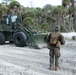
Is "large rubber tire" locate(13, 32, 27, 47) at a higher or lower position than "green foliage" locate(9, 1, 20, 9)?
lower

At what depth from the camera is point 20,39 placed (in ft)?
46.3

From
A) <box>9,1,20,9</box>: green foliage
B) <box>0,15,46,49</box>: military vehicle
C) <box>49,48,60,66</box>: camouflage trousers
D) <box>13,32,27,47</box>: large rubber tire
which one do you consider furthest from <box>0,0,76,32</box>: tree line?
<box>49,48,60,66</box>: camouflage trousers

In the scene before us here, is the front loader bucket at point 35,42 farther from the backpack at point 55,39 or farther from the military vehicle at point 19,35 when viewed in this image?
the backpack at point 55,39

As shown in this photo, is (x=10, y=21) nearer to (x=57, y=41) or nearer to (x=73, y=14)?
(x=57, y=41)

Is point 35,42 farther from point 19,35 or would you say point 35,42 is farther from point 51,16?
point 51,16

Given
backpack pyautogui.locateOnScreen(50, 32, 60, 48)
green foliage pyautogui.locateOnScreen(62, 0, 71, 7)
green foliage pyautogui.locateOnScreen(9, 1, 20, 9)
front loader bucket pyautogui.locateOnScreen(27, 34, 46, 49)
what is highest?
green foliage pyautogui.locateOnScreen(62, 0, 71, 7)

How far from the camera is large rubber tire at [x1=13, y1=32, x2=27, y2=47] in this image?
1390 cm

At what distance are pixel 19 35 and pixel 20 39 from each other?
27 cm

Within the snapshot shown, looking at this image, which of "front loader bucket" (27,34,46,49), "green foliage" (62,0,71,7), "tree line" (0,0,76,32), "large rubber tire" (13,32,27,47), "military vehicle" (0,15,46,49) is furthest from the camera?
"green foliage" (62,0,71,7)

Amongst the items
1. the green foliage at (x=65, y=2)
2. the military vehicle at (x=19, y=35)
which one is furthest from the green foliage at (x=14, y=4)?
the military vehicle at (x=19, y=35)

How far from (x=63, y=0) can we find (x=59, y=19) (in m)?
2.93

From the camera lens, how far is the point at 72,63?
8633 millimetres

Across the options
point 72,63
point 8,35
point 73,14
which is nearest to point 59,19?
point 73,14

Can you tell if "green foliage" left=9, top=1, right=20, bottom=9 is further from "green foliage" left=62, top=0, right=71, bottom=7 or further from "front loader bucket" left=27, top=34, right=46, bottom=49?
"front loader bucket" left=27, top=34, right=46, bottom=49
